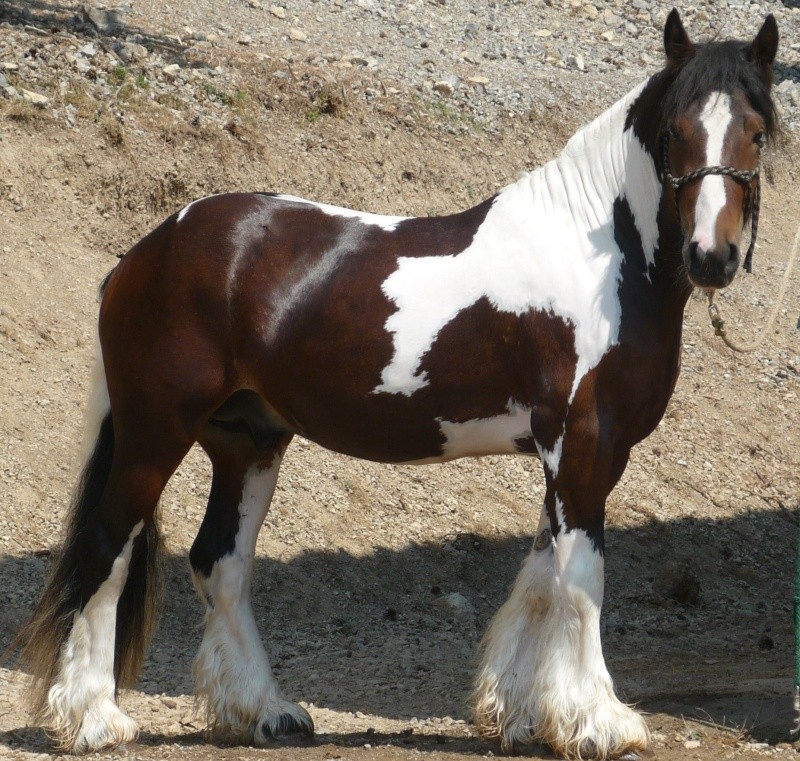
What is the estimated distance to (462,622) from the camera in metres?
6.61

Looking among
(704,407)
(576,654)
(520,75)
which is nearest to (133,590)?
(576,654)

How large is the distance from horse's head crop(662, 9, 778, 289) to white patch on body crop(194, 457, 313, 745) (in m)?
2.11

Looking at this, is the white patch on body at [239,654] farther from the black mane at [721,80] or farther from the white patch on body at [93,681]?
the black mane at [721,80]

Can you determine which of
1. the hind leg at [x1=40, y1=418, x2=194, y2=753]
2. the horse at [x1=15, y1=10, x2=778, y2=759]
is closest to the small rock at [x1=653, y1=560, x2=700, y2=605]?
the horse at [x1=15, y1=10, x2=778, y2=759]

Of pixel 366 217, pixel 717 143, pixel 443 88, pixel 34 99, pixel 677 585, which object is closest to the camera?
pixel 717 143

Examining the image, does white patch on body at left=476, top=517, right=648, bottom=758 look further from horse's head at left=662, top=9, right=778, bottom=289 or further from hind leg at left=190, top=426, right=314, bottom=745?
horse's head at left=662, top=9, right=778, bottom=289

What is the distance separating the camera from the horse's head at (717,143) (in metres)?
3.81

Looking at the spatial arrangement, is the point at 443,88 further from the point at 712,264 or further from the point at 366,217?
the point at 712,264


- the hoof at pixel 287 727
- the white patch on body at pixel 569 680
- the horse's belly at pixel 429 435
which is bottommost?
the hoof at pixel 287 727

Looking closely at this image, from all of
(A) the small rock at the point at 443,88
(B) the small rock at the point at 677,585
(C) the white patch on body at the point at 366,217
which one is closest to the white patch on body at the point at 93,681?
(C) the white patch on body at the point at 366,217

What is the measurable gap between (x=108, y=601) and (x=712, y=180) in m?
2.79

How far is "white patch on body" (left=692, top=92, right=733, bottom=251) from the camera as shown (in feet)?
12.5

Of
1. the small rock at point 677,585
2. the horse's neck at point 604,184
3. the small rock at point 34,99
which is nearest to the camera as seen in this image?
the horse's neck at point 604,184

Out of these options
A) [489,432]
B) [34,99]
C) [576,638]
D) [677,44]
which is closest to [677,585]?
[576,638]
